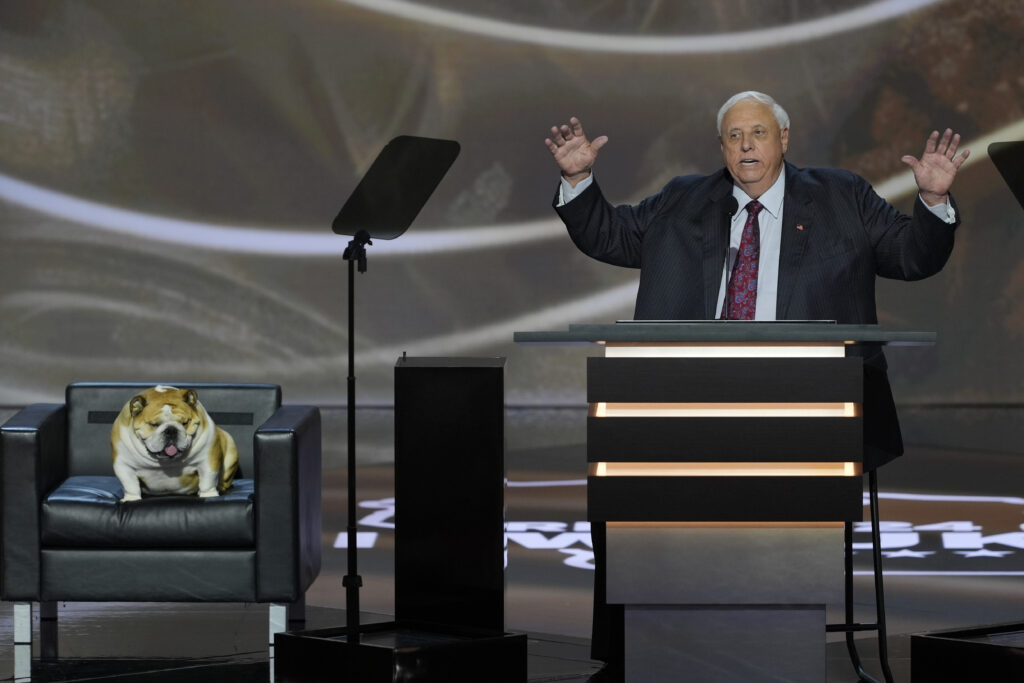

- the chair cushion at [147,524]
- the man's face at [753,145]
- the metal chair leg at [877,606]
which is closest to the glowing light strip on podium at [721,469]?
the metal chair leg at [877,606]

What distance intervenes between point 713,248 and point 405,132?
6250 mm

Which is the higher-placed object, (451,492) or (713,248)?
(713,248)

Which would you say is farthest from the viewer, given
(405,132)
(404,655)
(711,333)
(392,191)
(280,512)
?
(405,132)

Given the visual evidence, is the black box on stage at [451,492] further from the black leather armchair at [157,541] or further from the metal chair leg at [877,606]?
the metal chair leg at [877,606]

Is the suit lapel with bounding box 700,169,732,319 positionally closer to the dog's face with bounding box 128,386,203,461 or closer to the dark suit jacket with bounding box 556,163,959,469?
the dark suit jacket with bounding box 556,163,959,469

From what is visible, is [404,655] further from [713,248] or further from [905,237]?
[905,237]

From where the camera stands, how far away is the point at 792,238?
3.25m

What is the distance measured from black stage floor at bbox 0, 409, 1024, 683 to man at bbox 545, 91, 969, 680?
0.58 metres

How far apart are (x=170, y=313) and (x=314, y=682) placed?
20.6 ft

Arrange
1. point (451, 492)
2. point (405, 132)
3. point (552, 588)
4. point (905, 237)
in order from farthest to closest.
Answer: point (405, 132) → point (552, 588) → point (451, 492) → point (905, 237)

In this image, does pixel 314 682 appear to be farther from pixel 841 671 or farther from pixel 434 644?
pixel 841 671

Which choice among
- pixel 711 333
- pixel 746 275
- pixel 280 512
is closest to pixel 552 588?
pixel 280 512

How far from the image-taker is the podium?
2.65m

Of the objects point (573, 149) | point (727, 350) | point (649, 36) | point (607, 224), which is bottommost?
point (727, 350)
